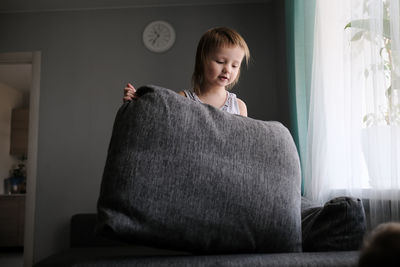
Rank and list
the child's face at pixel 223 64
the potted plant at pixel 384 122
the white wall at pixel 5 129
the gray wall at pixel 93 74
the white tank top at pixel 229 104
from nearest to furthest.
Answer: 1. the potted plant at pixel 384 122
2. the child's face at pixel 223 64
3. the white tank top at pixel 229 104
4. the gray wall at pixel 93 74
5. the white wall at pixel 5 129

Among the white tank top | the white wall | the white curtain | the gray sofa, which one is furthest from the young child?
the white wall

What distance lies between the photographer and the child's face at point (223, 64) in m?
1.50

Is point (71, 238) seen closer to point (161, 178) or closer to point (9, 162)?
point (161, 178)

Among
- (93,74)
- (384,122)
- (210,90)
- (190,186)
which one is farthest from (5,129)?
(190,186)

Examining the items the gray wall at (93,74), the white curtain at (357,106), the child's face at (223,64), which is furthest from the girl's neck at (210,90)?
the gray wall at (93,74)

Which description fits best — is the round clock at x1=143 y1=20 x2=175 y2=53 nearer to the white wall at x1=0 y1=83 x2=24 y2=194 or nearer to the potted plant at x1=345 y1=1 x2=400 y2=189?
the potted plant at x1=345 y1=1 x2=400 y2=189

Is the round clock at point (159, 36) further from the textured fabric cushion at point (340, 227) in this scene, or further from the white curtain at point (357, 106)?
the textured fabric cushion at point (340, 227)

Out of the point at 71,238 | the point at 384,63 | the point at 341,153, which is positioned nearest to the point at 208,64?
the point at 384,63

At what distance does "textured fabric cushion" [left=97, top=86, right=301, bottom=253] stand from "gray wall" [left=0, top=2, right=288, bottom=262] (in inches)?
103

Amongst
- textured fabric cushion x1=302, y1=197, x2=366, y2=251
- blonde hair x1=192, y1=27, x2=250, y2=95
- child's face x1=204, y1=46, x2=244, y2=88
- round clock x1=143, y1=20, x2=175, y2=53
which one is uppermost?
round clock x1=143, y1=20, x2=175, y2=53

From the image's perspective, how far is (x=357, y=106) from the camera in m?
1.55

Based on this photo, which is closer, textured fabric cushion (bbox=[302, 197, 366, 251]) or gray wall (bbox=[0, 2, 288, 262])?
textured fabric cushion (bbox=[302, 197, 366, 251])

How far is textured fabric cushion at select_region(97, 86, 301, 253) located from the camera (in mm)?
752

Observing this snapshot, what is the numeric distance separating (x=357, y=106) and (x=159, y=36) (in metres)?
2.33
